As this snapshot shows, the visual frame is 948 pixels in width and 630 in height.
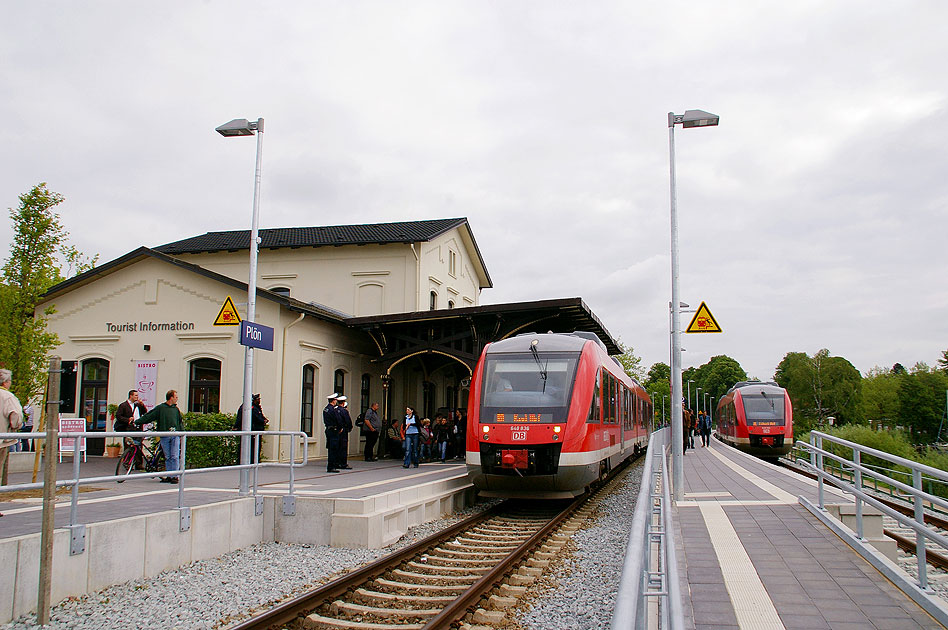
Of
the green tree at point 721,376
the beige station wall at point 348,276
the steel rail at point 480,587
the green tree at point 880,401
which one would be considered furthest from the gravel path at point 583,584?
the green tree at point 721,376

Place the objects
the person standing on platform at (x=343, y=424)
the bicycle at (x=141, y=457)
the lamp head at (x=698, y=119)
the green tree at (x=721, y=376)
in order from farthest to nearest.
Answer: the green tree at (x=721, y=376) → the person standing on platform at (x=343, y=424) → the bicycle at (x=141, y=457) → the lamp head at (x=698, y=119)

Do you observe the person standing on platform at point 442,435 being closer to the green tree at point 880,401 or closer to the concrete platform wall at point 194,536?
the concrete platform wall at point 194,536

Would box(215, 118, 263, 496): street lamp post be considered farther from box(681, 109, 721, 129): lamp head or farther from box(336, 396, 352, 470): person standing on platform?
box(681, 109, 721, 129): lamp head

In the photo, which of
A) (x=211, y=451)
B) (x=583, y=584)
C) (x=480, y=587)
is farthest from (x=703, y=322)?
(x=211, y=451)

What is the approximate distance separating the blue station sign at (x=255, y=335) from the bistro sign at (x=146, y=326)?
28.5 feet

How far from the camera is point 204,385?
64.7ft

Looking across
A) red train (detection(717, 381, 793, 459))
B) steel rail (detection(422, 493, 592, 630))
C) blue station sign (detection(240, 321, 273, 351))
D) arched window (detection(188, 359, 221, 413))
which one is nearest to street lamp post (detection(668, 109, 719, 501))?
steel rail (detection(422, 493, 592, 630))

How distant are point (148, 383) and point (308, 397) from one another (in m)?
4.21

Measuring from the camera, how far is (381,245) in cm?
2855

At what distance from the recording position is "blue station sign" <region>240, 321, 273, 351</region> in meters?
11.5

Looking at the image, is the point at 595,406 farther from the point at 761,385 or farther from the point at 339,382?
the point at 761,385

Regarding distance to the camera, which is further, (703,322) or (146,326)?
(146,326)

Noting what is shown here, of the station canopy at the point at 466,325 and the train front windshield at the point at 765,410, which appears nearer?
the station canopy at the point at 466,325

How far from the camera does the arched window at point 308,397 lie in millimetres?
19906
